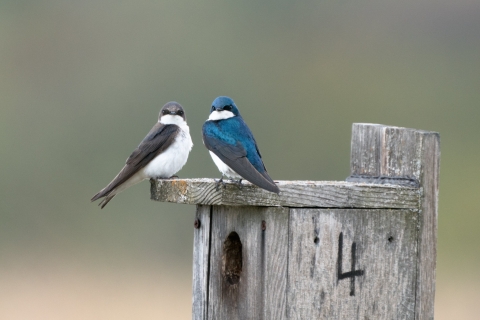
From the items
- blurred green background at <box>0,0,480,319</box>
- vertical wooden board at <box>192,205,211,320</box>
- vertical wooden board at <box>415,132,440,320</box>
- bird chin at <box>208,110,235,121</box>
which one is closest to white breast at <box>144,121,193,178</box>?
bird chin at <box>208,110,235,121</box>

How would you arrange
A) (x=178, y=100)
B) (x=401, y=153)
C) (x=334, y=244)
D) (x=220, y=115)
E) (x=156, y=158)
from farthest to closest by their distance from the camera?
1. (x=178, y=100)
2. (x=156, y=158)
3. (x=220, y=115)
4. (x=401, y=153)
5. (x=334, y=244)

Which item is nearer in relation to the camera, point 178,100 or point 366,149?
point 366,149

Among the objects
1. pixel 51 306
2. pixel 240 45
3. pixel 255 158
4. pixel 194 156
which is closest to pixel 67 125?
pixel 194 156

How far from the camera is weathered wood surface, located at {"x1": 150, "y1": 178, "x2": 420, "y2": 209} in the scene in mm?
2795

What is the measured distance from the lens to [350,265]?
9.14 feet

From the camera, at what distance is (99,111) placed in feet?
31.1

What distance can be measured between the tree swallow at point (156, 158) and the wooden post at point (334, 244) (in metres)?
1.00

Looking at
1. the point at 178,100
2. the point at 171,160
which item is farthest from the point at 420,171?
the point at 178,100

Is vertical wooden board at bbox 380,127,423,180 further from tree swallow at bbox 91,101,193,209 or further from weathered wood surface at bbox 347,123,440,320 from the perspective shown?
tree swallow at bbox 91,101,193,209

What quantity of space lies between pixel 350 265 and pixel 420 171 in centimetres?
39

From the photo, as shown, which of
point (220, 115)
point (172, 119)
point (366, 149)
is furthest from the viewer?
point (172, 119)

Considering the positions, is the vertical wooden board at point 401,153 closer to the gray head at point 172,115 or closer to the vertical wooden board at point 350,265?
the vertical wooden board at point 350,265

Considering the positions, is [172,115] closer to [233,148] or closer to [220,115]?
[220,115]

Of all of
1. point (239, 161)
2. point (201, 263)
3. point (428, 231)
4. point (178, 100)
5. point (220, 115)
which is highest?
point (178, 100)
